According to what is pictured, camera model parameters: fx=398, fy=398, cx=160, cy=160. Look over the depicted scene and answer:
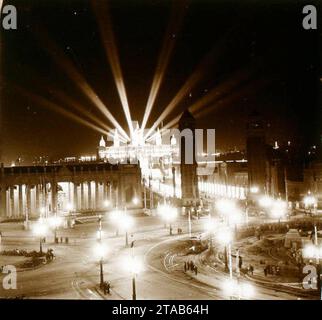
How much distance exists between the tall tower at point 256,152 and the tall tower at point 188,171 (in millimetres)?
A: 15494

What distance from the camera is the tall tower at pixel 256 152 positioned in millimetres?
87338

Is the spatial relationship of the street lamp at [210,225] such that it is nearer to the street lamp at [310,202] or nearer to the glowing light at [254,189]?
the street lamp at [310,202]

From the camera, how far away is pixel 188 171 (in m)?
78.1

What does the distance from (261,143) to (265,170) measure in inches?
247

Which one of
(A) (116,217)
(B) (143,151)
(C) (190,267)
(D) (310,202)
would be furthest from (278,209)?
(B) (143,151)

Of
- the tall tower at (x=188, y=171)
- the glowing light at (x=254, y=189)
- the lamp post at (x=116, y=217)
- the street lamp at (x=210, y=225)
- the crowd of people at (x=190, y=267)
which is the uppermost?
the tall tower at (x=188, y=171)

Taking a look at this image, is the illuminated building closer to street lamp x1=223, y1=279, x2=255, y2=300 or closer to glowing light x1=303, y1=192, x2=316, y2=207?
glowing light x1=303, y1=192, x2=316, y2=207

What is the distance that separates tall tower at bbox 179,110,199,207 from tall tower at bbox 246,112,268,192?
15494mm

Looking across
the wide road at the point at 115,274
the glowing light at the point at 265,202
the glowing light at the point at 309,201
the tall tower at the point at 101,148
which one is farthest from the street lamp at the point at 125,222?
the tall tower at the point at 101,148

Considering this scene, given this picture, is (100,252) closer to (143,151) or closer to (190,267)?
(190,267)

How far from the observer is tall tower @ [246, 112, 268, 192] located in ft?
287

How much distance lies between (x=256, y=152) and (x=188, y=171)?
20656 millimetres

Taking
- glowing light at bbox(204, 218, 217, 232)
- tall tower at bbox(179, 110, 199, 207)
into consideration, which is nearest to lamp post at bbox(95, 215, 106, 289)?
glowing light at bbox(204, 218, 217, 232)
